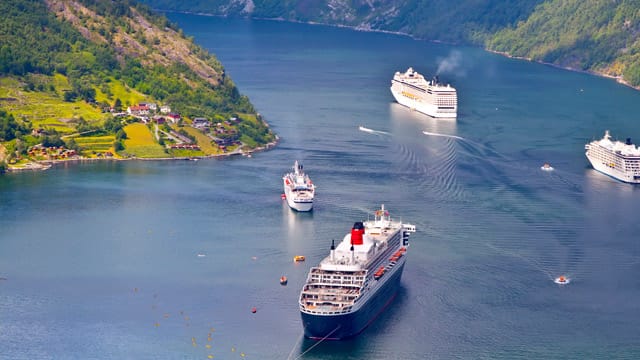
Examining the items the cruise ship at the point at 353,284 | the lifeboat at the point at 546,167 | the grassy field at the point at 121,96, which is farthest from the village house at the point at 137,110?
the cruise ship at the point at 353,284

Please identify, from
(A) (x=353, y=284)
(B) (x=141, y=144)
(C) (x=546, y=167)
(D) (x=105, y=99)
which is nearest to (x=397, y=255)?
(A) (x=353, y=284)

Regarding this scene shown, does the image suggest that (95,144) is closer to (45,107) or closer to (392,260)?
(45,107)

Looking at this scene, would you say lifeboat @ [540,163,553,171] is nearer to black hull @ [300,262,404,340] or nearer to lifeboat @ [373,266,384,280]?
lifeboat @ [373,266,384,280]

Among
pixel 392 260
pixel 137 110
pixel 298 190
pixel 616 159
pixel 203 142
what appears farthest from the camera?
pixel 137 110

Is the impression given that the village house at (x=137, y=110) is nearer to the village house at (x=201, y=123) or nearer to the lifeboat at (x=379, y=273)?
the village house at (x=201, y=123)

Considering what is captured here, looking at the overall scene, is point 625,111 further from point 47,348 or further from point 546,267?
point 47,348

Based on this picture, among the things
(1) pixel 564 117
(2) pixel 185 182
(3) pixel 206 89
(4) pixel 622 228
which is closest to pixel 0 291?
(2) pixel 185 182
